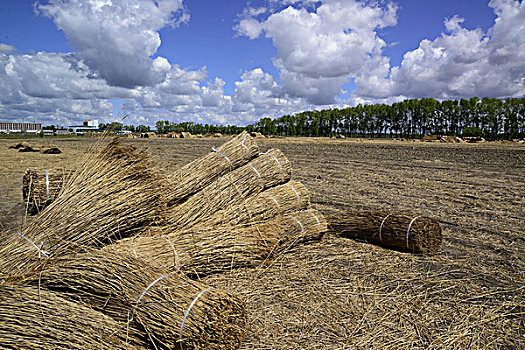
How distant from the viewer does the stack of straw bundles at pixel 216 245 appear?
335cm

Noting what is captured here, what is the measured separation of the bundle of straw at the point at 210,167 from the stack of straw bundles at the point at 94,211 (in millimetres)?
579

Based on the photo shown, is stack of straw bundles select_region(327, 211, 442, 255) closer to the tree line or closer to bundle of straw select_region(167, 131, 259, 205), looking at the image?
bundle of straw select_region(167, 131, 259, 205)

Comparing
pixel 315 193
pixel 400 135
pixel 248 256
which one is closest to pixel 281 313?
pixel 248 256

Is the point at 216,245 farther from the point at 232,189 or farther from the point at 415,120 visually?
the point at 415,120

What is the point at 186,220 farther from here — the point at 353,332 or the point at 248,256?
the point at 353,332

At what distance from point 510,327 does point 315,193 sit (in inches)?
211

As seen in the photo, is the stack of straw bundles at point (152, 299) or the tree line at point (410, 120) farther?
the tree line at point (410, 120)

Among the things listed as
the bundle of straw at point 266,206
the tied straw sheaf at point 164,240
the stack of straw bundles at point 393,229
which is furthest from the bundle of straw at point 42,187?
the stack of straw bundles at point 393,229

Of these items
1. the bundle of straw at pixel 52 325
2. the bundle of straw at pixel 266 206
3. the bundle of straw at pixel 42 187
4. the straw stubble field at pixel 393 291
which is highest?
the bundle of straw at pixel 42 187

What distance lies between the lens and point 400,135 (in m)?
78.3

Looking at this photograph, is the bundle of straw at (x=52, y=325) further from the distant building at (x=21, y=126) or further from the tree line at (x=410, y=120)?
the distant building at (x=21, y=126)

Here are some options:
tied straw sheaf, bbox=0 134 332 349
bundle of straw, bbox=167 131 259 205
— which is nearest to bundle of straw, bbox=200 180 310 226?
tied straw sheaf, bbox=0 134 332 349

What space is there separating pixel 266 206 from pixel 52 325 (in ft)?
9.82

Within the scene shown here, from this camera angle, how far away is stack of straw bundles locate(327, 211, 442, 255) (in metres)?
4.44
